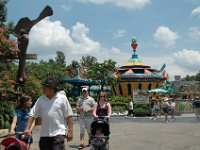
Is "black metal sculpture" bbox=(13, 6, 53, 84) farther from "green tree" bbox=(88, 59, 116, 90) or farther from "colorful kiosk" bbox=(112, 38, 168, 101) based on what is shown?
"colorful kiosk" bbox=(112, 38, 168, 101)

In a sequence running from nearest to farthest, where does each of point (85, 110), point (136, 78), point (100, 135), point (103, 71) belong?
1. point (100, 135)
2. point (85, 110)
3. point (103, 71)
4. point (136, 78)

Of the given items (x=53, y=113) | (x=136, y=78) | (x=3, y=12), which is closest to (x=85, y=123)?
(x=53, y=113)

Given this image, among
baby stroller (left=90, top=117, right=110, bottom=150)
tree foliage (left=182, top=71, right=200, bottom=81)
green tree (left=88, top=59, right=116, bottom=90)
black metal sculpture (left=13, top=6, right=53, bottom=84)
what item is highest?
tree foliage (left=182, top=71, right=200, bottom=81)

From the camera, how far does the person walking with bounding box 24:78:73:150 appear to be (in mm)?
5293

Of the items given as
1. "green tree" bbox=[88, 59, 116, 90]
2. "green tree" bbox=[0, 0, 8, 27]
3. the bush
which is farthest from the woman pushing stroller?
"green tree" bbox=[88, 59, 116, 90]

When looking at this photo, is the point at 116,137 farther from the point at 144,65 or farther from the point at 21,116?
the point at 144,65

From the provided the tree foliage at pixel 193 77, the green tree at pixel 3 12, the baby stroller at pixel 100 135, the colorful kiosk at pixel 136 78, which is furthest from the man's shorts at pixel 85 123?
the tree foliage at pixel 193 77

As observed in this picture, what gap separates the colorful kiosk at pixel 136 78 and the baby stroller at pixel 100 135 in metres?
40.7

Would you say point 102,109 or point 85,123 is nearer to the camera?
point 102,109

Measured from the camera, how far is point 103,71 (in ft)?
149

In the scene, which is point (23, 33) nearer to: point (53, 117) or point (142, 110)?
point (53, 117)

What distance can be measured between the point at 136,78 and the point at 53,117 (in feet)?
148

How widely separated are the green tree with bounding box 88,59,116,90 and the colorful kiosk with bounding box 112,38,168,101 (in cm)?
248

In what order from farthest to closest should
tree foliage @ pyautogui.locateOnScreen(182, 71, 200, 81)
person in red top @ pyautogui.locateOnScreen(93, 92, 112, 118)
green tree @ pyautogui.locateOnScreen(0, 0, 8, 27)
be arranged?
1. tree foliage @ pyautogui.locateOnScreen(182, 71, 200, 81)
2. green tree @ pyautogui.locateOnScreen(0, 0, 8, 27)
3. person in red top @ pyautogui.locateOnScreen(93, 92, 112, 118)
